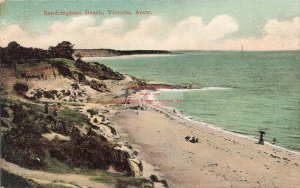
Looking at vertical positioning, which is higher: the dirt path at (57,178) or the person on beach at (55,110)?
the person on beach at (55,110)

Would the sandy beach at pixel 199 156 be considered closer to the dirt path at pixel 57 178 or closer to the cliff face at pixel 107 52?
the dirt path at pixel 57 178

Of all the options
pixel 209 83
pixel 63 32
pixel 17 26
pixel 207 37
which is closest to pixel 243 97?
pixel 209 83

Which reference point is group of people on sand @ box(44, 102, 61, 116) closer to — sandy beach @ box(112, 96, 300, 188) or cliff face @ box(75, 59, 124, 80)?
cliff face @ box(75, 59, 124, 80)

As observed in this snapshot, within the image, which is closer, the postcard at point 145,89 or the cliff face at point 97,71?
the postcard at point 145,89

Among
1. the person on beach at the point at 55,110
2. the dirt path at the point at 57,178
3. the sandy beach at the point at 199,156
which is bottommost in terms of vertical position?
the dirt path at the point at 57,178

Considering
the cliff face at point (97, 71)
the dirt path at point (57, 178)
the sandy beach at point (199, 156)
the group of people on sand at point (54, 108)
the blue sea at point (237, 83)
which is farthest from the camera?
the cliff face at point (97, 71)

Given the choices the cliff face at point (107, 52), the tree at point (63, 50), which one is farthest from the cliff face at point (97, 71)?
the tree at point (63, 50)

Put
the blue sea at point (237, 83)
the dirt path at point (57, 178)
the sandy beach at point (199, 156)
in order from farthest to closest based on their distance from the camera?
the blue sea at point (237, 83) < the sandy beach at point (199, 156) < the dirt path at point (57, 178)

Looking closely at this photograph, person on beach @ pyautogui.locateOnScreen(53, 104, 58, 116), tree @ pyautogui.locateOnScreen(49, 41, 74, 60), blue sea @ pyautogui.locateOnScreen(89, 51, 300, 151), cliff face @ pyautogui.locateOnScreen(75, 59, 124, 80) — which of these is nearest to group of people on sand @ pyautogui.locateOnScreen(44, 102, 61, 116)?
person on beach @ pyautogui.locateOnScreen(53, 104, 58, 116)
